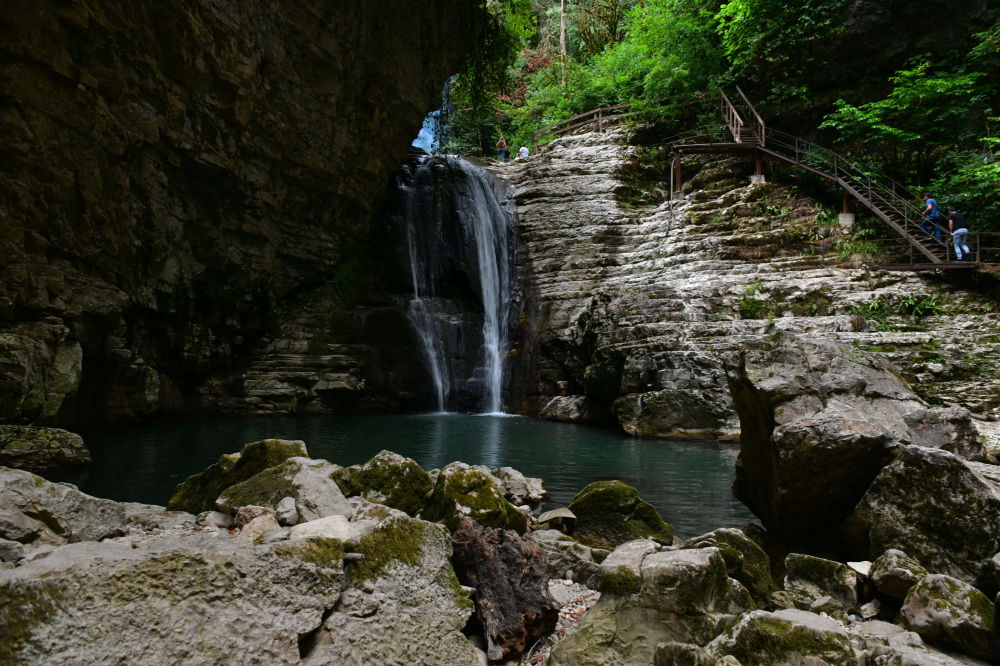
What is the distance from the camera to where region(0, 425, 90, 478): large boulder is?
7.63m

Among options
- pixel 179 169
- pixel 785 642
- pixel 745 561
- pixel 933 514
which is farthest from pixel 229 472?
pixel 179 169

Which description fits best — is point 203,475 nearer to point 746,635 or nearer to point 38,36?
point 746,635

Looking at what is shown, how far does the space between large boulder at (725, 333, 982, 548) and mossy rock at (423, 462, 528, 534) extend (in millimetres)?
2058

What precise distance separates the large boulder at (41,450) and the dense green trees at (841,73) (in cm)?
1554

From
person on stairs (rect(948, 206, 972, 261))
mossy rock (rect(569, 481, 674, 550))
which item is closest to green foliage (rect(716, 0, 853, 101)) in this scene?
person on stairs (rect(948, 206, 972, 261))

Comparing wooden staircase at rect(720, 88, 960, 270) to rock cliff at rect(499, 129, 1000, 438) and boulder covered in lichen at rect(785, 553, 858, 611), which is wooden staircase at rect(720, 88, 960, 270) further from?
boulder covered in lichen at rect(785, 553, 858, 611)

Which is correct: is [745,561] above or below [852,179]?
below

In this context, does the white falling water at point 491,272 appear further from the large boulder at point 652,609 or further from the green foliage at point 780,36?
the large boulder at point 652,609

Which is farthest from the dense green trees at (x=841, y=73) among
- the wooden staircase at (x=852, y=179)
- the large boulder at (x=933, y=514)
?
the large boulder at (x=933, y=514)

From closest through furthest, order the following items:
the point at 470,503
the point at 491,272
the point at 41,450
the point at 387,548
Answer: the point at 387,548 → the point at 470,503 → the point at 41,450 → the point at 491,272

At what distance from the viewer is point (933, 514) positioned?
3455 millimetres

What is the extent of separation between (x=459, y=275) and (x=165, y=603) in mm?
17830

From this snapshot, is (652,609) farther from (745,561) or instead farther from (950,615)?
(950,615)

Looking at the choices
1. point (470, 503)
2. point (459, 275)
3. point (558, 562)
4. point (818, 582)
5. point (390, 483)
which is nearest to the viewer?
point (818, 582)
